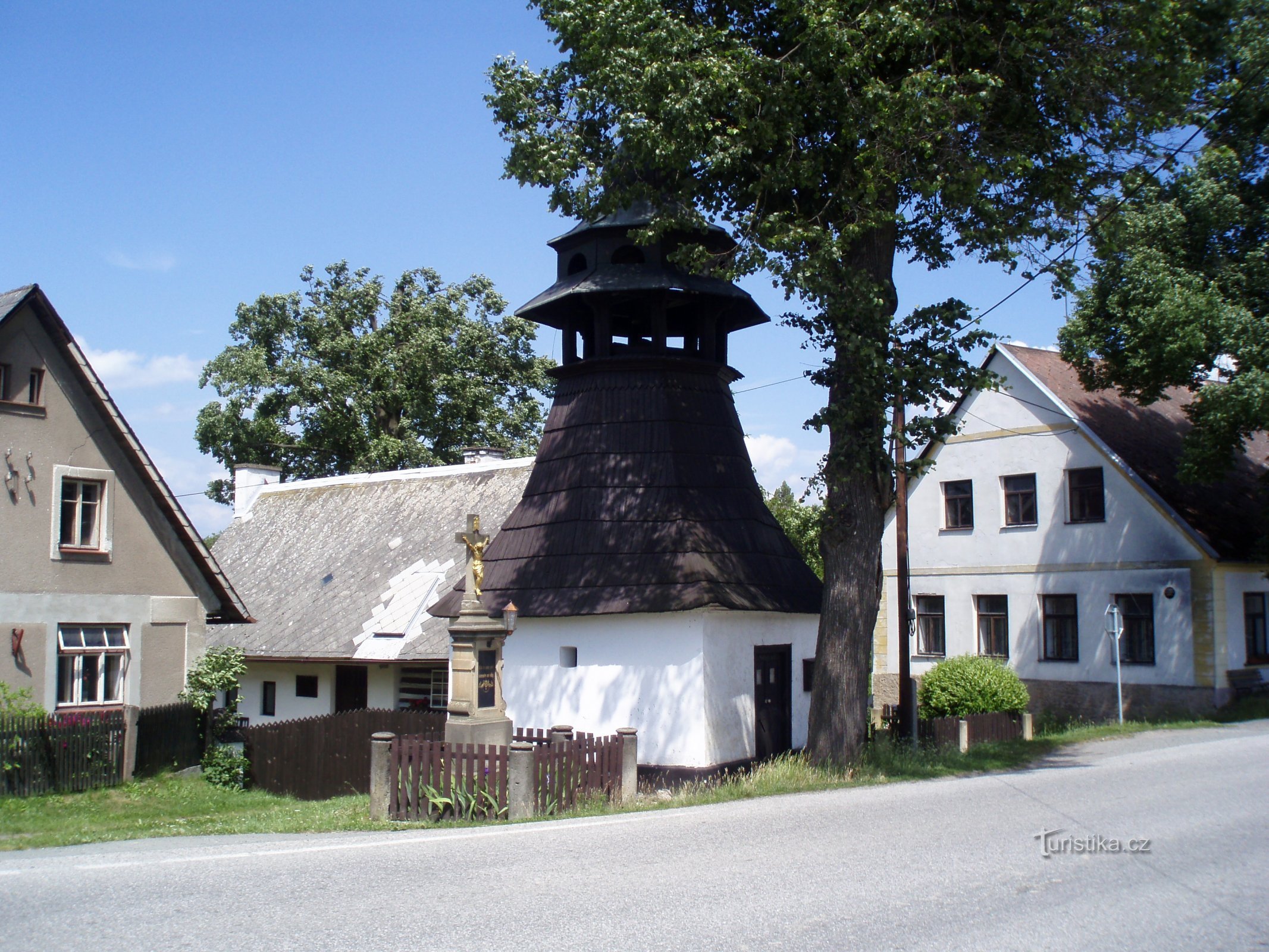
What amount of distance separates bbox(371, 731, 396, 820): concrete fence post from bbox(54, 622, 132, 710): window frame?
8.40 meters

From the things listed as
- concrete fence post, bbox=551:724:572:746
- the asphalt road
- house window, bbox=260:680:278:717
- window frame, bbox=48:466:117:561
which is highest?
window frame, bbox=48:466:117:561

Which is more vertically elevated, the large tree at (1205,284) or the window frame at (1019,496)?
the large tree at (1205,284)

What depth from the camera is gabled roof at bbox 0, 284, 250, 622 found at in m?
17.8

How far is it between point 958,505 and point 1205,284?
9.47 metres

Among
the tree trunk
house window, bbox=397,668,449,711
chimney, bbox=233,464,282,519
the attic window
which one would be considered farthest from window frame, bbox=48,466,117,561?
chimney, bbox=233,464,282,519

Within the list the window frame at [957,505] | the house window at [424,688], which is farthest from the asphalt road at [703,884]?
the window frame at [957,505]

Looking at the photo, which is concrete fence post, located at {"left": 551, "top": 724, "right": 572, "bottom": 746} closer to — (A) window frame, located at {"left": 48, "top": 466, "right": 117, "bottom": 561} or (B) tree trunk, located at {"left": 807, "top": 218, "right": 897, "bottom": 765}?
(B) tree trunk, located at {"left": 807, "top": 218, "right": 897, "bottom": 765}

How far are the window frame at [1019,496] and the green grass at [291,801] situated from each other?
946cm

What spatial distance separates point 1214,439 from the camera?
20281 millimetres

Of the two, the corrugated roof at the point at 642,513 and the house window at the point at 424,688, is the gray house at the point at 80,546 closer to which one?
the house window at the point at 424,688

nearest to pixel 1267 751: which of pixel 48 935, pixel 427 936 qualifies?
pixel 427 936

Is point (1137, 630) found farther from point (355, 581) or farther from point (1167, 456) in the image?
point (355, 581)

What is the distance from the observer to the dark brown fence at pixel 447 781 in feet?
38.6

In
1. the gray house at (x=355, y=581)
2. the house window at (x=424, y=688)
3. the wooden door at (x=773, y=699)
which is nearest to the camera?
the wooden door at (x=773, y=699)
